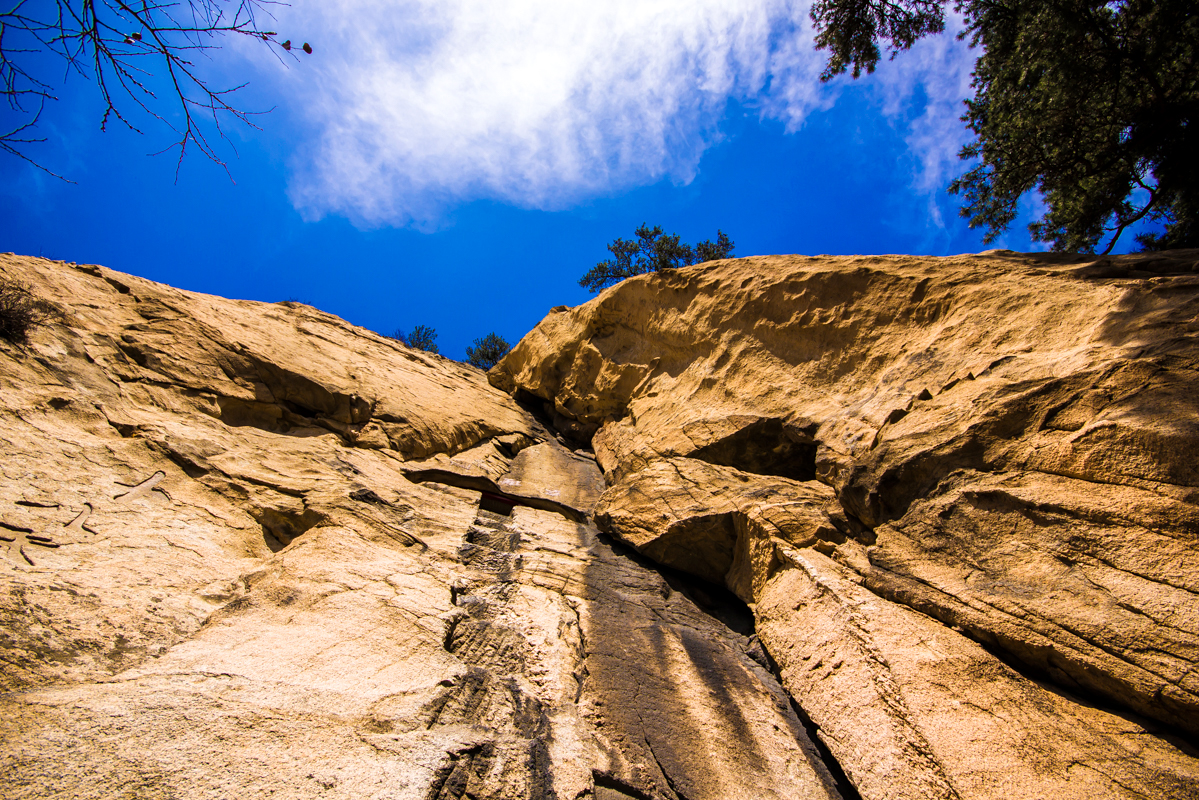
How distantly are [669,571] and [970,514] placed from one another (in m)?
3.36

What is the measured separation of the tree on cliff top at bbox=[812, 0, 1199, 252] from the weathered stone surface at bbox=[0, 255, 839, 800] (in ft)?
30.1

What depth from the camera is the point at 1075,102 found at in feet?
24.8

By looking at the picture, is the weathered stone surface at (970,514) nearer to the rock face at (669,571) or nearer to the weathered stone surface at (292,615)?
the rock face at (669,571)

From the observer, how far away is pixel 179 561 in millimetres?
4004

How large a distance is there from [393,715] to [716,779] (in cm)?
217

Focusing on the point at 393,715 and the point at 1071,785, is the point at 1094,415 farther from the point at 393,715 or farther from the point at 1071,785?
the point at 393,715

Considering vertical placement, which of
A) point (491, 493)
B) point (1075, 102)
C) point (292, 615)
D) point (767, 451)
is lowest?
point (292, 615)

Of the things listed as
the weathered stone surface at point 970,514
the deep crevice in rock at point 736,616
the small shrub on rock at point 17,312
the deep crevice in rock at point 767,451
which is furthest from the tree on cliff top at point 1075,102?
the small shrub on rock at point 17,312

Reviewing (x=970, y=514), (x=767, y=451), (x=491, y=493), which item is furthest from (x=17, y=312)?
(x=970, y=514)

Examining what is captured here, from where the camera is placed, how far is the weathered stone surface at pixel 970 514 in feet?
9.71

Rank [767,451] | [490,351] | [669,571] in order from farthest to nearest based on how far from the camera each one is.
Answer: [490,351] → [767,451] → [669,571]

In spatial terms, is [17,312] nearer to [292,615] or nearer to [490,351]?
[292,615]

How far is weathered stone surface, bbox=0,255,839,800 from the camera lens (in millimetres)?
2523

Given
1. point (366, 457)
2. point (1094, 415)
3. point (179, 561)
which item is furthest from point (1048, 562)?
point (366, 457)
